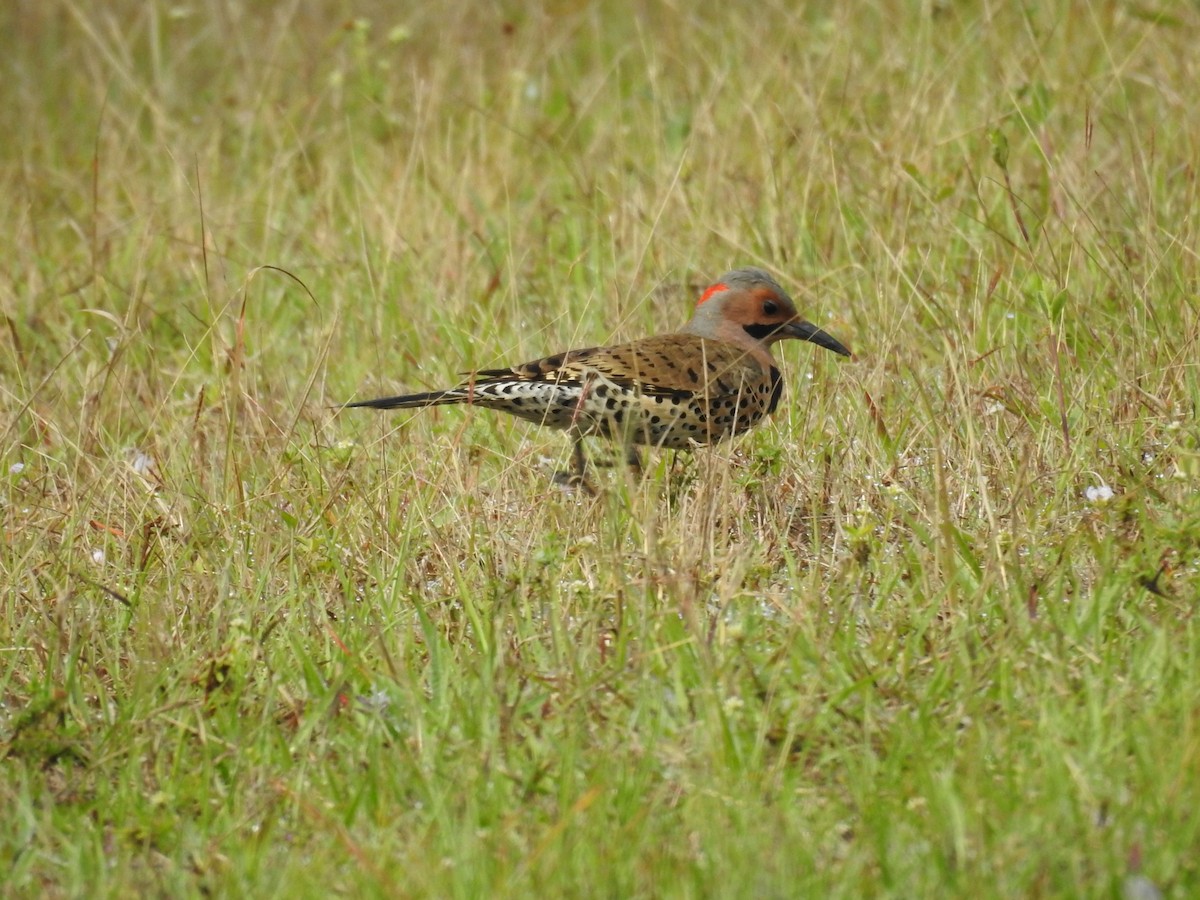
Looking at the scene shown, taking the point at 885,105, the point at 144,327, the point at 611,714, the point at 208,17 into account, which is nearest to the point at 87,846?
the point at 611,714

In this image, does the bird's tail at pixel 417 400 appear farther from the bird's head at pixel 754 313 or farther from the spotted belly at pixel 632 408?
the bird's head at pixel 754 313

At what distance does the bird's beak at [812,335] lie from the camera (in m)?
5.83

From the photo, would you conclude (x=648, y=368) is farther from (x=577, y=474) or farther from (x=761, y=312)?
(x=761, y=312)

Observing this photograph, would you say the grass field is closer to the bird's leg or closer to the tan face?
the bird's leg

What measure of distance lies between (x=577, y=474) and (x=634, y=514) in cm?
99

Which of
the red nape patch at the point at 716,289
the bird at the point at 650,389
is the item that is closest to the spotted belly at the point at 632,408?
the bird at the point at 650,389

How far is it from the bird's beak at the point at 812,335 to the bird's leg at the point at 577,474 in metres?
0.87

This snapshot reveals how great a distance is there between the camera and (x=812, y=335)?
5914mm

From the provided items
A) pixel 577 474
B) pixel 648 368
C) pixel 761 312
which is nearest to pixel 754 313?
pixel 761 312

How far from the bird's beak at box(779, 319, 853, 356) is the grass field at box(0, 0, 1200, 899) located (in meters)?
0.15

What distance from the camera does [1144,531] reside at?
4.15m

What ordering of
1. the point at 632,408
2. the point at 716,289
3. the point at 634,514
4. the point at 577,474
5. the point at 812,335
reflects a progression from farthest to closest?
the point at 716,289 < the point at 812,335 < the point at 632,408 < the point at 577,474 < the point at 634,514

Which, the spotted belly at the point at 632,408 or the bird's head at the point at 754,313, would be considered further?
the bird's head at the point at 754,313

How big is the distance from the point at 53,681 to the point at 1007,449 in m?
2.66
